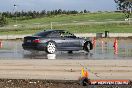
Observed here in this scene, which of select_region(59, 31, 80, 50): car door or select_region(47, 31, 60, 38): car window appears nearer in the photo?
select_region(47, 31, 60, 38): car window

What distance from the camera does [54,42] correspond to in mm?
24828

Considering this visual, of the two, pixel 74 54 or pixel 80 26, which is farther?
pixel 80 26

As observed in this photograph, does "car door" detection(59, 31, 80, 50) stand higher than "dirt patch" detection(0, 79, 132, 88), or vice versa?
"dirt patch" detection(0, 79, 132, 88)

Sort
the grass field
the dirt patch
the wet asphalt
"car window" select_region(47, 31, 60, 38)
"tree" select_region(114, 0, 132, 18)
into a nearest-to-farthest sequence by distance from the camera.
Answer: the dirt patch → the wet asphalt → "car window" select_region(47, 31, 60, 38) → the grass field → "tree" select_region(114, 0, 132, 18)

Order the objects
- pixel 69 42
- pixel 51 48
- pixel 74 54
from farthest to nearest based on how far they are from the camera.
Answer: pixel 69 42
pixel 74 54
pixel 51 48

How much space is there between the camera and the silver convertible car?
79.6 ft

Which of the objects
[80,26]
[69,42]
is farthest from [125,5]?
[69,42]

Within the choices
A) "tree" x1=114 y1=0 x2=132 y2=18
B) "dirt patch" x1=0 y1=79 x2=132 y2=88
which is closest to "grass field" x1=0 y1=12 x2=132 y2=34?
"tree" x1=114 y1=0 x2=132 y2=18

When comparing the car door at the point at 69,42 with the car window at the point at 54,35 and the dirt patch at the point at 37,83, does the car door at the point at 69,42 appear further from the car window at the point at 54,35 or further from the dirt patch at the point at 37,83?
the dirt patch at the point at 37,83

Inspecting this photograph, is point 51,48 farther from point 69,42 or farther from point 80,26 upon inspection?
point 80,26

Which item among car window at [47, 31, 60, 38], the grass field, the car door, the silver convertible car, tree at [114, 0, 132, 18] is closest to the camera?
the silver convertible car

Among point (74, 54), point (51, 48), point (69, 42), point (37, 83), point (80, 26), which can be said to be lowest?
point (80, 26)

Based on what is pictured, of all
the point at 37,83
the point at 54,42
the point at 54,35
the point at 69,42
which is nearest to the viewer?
the point at 37,83

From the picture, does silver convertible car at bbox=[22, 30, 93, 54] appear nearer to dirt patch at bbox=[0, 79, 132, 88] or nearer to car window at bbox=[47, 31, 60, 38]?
car window at bbox=[47, 31, 60, 38]
